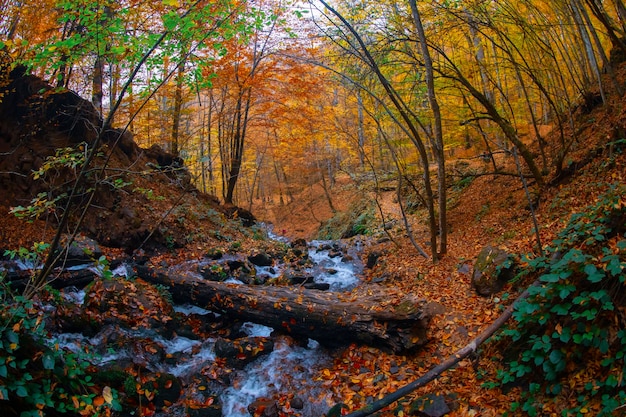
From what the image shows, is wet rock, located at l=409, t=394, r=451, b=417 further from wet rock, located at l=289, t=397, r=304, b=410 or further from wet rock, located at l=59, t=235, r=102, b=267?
wet rock, located at l=59, t=235, r=102, b=267

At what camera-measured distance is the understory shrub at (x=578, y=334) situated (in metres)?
2.95

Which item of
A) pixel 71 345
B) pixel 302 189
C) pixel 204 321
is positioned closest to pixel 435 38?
pixel 204 321

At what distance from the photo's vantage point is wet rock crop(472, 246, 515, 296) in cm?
545

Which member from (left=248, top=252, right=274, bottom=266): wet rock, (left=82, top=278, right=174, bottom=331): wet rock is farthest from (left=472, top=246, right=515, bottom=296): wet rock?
(left=248, top=252, right=274, bottom=266): wet rock

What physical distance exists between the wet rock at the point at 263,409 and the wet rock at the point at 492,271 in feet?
12.7

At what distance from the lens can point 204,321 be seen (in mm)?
6730

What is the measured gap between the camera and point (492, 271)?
5.62 meters

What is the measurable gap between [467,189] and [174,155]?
12.2m

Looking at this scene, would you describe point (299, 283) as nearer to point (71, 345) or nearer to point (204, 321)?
point (204, 321)

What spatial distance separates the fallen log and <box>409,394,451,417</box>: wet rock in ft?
3.26

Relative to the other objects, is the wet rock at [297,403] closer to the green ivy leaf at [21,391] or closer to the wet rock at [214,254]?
the green ivy leaf at [21,391]

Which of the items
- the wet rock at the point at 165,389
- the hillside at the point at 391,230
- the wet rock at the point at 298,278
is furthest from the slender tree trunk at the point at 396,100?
the wet rock at the point at 165,389

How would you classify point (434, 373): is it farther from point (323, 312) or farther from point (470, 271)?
point (470, 271)

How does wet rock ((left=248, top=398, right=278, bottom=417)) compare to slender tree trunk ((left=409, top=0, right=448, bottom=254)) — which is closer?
wet rock ((left=248, top=398, right=278, bottom=417))
